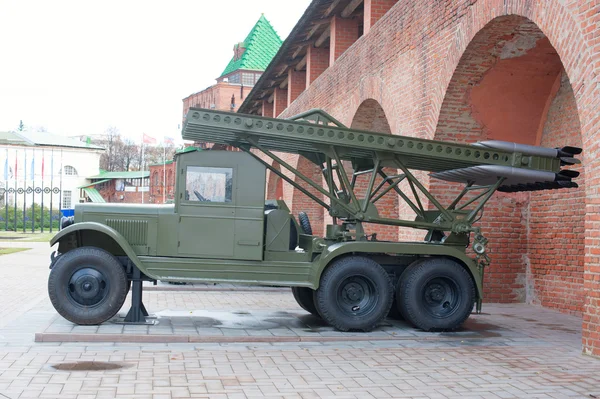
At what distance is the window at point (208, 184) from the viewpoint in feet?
30.2

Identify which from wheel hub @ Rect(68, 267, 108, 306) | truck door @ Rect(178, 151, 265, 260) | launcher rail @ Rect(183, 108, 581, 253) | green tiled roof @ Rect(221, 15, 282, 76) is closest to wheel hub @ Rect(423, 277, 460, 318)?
launcher rail @ Rect(183, 108, 581, 253)

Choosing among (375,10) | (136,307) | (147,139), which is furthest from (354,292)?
(147,139)

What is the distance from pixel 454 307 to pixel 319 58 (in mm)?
15640

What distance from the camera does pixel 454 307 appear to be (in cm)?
932

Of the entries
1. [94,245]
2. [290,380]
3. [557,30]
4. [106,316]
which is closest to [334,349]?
[290,380]

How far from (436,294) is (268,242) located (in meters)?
2.18

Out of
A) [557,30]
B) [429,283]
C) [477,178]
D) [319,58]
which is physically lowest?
[429,283]

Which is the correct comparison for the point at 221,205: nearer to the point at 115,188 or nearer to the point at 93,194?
the point at 93,194

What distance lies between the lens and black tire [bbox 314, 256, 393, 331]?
9016mm

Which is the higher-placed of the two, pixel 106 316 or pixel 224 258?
pixel 224 258

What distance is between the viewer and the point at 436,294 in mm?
9367

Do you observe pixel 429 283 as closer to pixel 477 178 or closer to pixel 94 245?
pixel 477 178

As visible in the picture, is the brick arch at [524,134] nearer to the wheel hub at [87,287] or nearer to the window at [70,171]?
the wheel hub at [87,287]

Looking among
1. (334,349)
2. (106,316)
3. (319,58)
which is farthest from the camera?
(319,58)
